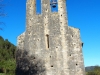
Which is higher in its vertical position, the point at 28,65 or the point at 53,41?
the point at 53,41

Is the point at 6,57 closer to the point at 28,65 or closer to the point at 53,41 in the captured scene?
the point at 28,65

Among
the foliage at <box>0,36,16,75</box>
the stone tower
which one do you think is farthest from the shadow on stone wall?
the foliage at <box>0,36,16,75</box>

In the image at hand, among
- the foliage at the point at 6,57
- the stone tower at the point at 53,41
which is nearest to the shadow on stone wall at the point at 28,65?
the stone tower at the point at 53,41

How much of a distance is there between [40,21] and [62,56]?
3.84 meters

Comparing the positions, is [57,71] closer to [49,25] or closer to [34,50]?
[34,50]

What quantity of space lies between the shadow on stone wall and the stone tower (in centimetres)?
20

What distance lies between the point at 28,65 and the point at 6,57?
2358 cm

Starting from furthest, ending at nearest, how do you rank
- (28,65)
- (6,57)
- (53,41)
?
1. (6,57)
2. (28,65)
3. (53,41)

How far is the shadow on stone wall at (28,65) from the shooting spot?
610 inches

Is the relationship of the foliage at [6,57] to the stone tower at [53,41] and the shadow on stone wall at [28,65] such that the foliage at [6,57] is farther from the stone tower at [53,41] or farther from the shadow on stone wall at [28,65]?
the stone tower at [53,41]

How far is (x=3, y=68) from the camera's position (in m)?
30.6

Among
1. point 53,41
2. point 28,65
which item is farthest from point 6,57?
point 53,41

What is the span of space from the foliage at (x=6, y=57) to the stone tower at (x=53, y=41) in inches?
534

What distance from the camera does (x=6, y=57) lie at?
125ft
